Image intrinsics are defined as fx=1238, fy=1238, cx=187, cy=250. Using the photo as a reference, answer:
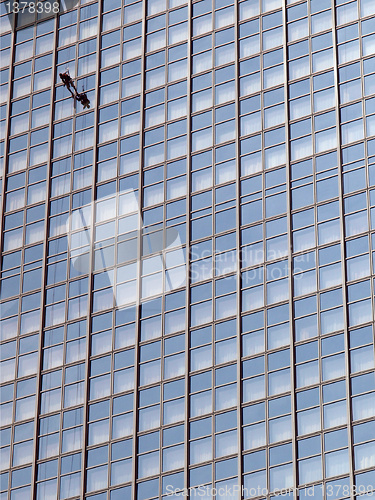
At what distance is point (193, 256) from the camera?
7225 centimetres

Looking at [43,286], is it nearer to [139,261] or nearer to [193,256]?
[139,261]

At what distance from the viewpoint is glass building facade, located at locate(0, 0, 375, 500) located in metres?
66.0

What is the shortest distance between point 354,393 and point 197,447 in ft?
29.8

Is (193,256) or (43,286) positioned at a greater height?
(43,286)

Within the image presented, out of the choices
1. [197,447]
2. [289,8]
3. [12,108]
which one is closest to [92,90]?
[12,108]

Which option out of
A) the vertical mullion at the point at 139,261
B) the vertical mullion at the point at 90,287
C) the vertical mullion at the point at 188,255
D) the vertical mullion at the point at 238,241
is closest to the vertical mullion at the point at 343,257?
the vertical mullion at the point at 238,241

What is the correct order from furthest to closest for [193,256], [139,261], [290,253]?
[139,261] < [193,256] < [290,253]

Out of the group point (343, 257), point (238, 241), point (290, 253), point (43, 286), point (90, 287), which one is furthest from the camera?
point (43, 286)

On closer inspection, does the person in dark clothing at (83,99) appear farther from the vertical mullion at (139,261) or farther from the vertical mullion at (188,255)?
the vertical mullion at (188,255)

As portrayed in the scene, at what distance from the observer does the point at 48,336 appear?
73.9 m

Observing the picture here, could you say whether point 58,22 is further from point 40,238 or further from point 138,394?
point 138,394

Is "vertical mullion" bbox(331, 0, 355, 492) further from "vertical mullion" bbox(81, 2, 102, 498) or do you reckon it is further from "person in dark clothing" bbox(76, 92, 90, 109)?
"person in dark clothing" bbox(76, 92, 90, 109)

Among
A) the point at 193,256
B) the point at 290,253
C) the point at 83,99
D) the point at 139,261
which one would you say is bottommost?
the point at 290,253

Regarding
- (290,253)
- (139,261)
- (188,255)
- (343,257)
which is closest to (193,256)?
(188,255)
